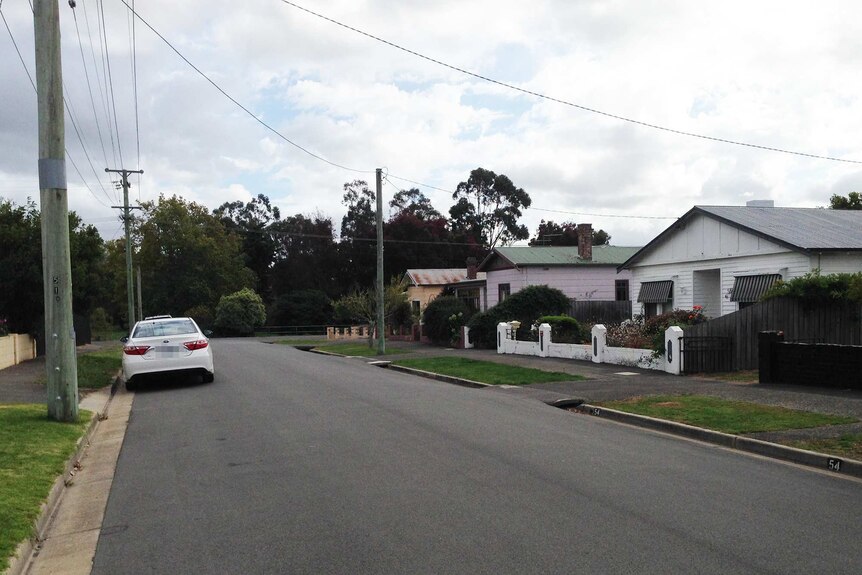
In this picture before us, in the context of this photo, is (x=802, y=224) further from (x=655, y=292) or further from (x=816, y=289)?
(x=816, y=289)

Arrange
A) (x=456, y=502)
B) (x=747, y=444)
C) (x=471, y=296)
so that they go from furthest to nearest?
(x=471, y=296) < (x=747, y=444) < (x=456, y=502)

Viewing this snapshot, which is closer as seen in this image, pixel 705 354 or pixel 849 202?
pixel 705 354

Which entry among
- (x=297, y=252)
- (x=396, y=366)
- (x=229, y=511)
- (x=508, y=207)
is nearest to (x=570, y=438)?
(x=229, y=511)

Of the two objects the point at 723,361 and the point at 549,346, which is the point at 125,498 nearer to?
the point at 723,361

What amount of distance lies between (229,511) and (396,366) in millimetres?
18189

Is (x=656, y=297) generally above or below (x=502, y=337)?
above

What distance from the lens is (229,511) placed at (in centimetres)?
658

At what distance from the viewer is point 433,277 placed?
181 feet

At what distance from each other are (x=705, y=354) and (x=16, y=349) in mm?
18693

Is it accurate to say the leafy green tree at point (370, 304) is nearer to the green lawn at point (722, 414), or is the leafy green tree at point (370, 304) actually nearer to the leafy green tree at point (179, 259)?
the green lawn at point (722, 414)

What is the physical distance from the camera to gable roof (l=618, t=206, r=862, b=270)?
841 inches

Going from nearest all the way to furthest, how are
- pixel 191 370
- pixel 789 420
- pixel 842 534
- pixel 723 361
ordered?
pixel 842 534
pixel 789 420
pixel 191 370
pixel 723 361

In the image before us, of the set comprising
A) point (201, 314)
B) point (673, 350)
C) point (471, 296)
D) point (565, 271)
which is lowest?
point (201, 314)

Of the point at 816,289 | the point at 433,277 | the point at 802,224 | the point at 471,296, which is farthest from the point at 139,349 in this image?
the point at 433,277
